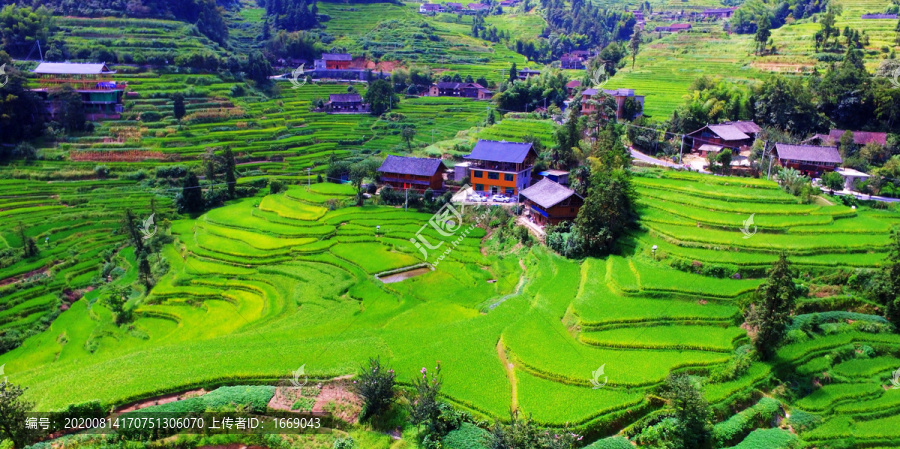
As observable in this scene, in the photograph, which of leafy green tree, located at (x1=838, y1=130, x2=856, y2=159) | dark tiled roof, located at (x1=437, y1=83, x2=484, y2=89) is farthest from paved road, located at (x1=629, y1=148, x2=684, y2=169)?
dark tiled roof, located at (x1=437, y1=83, x2=484, y2=89)

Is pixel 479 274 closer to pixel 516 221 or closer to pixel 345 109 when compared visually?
pixel 516 221

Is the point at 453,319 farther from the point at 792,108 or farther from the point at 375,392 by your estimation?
the point at 792,108

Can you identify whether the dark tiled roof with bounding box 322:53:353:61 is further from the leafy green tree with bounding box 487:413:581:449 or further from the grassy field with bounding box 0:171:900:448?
the leafy green tree with bounding box 487:413:581:449

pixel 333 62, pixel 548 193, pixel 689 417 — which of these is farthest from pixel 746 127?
pixel 333 62

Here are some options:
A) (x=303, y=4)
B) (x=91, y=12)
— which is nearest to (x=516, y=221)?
(x=91, y=12)

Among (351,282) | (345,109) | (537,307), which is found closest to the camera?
(537,307)

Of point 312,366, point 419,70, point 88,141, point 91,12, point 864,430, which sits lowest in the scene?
point 864,430
